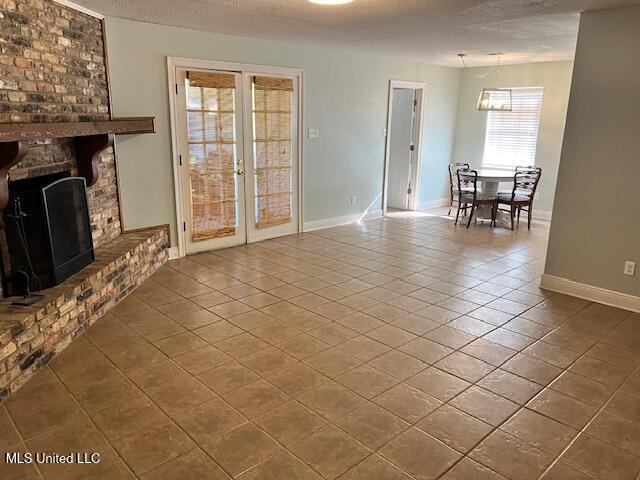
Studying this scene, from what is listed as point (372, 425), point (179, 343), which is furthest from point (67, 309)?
point (372, 425)

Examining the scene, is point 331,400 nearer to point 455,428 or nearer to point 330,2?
point 455,428

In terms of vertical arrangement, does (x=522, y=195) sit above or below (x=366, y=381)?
above

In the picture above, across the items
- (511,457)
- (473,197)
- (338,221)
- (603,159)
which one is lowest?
(511,457)

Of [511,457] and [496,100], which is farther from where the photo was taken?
[496,100]

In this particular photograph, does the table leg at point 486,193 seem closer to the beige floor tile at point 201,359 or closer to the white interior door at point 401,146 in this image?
the white interior door at point 401,146

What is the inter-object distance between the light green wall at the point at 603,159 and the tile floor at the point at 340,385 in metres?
0.43

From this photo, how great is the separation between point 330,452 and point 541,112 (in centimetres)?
669

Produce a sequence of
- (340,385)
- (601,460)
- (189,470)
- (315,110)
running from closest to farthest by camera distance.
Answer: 1. (189,470)
2. (601,460)
3. (340,385)
4. (315,110)

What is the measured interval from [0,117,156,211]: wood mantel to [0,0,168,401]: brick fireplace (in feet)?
0.11

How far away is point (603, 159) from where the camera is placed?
149 inches

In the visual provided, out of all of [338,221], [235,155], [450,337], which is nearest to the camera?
[450,337]

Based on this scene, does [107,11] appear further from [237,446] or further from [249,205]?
[237,446]

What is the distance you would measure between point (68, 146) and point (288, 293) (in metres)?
2.11

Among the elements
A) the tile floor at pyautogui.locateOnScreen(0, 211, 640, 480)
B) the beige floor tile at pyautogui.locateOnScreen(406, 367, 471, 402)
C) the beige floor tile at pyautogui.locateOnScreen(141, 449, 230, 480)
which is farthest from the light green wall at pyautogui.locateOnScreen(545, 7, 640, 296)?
the beige floor tile at pyautogui.locateOnScreen(141, 449, 230, 480)
